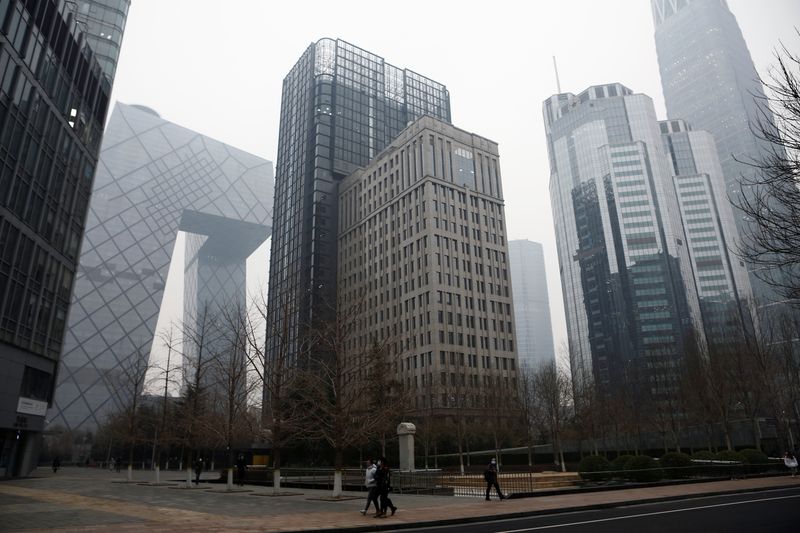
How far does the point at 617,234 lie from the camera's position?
500 ft

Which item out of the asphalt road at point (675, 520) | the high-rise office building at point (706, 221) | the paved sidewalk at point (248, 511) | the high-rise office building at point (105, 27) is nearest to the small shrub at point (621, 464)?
the paved sidewalk at point (248, 511)

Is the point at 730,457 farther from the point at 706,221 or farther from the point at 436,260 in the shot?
the point at 706,221

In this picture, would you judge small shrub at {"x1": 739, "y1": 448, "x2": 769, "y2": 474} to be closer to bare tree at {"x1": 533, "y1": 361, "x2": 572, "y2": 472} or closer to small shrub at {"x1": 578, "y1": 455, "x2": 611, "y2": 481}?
small shrub at {"x1": 578, "y1": 455, "x2": 611, "y2": 481}

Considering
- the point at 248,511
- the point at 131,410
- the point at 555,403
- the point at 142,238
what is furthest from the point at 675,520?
the point at 142,238

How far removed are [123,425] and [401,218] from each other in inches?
2163

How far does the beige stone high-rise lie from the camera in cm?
8394

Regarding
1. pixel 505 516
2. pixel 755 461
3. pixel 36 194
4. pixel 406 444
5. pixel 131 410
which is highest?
pixel 36 194

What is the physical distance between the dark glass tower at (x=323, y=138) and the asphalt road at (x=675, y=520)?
89.8 metres

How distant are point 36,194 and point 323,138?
80.3 meters

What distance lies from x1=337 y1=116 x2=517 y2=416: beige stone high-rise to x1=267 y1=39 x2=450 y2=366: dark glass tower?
32.8ft

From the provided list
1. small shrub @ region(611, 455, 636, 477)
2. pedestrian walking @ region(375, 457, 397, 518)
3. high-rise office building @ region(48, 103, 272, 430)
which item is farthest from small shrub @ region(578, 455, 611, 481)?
high-rise office building @ region(48, 103, 272, 430)

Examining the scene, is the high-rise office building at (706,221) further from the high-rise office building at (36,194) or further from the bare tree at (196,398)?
the high-rise office building at (36,194)

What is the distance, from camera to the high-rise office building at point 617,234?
14162 cm

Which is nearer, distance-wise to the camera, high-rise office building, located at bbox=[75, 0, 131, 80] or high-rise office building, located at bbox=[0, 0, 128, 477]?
high-rise office building, located at bbox=[0, 0, 128, 477]
